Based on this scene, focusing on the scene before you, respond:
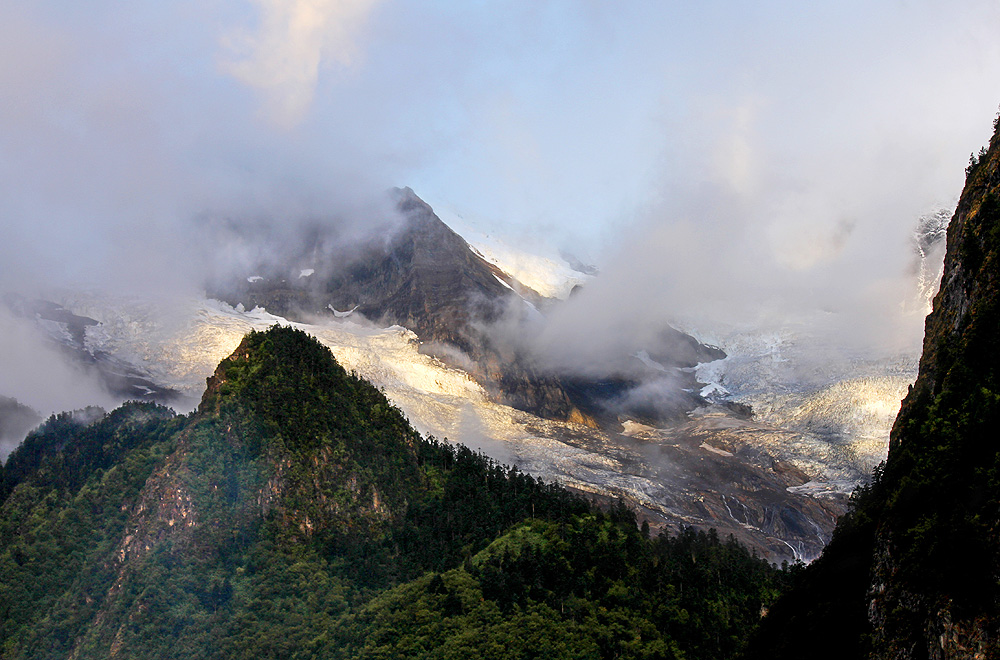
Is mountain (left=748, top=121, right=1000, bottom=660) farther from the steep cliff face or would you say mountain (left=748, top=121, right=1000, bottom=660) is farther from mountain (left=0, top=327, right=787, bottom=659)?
mountain (left=0, top=327, right=787, bottom=659)

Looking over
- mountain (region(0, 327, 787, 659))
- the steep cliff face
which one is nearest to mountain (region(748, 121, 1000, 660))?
the steep cliff face

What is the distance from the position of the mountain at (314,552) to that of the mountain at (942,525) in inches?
1801

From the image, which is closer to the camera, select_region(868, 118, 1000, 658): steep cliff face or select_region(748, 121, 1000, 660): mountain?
select_region(868, 118, 1000, 658): steep cliff face

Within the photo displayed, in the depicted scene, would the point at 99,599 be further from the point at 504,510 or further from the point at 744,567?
the point at 744,567

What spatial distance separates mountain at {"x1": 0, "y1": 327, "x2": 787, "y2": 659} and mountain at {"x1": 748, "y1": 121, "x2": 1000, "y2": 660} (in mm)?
45742

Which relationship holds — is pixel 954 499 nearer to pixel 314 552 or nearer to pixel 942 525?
pixel 942 525

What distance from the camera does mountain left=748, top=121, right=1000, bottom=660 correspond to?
27.2 metres

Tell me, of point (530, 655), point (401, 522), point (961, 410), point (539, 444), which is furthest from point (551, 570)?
point (539, 444)

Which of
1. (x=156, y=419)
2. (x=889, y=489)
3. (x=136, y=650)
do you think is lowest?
(x=136, y=650)

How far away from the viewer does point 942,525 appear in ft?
97.7

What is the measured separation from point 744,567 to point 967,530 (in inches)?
3398

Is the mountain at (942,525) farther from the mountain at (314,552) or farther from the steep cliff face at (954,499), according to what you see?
the mountain at (314,552)

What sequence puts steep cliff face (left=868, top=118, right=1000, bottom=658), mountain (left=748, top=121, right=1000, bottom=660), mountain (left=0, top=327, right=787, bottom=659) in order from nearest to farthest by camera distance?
steep cliff face (left=868, top=118, right=1000, bottom=658), mountain (left=748, top=121, right=1000, bottom=660), mountain (left=0, top=327, right=787, bottom=659)

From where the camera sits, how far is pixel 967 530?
27734mm
